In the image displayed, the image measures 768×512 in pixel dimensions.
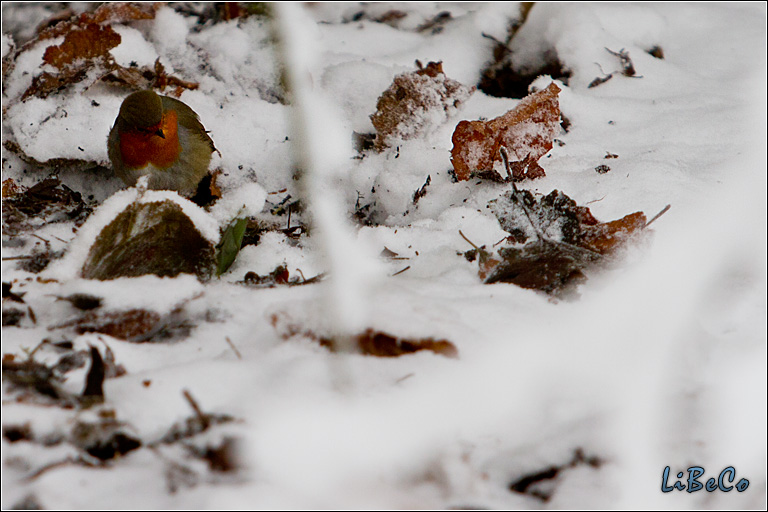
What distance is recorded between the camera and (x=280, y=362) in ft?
2.97

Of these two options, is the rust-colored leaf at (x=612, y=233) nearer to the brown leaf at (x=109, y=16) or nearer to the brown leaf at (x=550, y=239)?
the brown leaf at (x=550, y=239)

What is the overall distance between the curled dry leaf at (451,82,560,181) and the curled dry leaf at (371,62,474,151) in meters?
0.25

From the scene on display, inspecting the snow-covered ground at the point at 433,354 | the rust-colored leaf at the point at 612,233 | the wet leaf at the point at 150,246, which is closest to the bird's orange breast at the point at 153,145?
the snow-covered ground at the point at 433,354

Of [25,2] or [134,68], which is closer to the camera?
[134,68]

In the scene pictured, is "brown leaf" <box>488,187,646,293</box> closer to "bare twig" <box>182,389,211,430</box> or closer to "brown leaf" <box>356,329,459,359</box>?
"brown leaf" <box>356,329,459,359</box>

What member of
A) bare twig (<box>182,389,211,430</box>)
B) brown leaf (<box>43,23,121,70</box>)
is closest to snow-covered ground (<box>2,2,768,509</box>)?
bare twig (<box>182,389,211,430</box>)

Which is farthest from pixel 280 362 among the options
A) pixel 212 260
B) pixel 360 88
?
pixel 360 88

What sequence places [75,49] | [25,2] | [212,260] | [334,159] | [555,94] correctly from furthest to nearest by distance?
A: 1. [25,2]
2. [75,49]
3. [334,159]
4. [555,94]
5. [212,260]

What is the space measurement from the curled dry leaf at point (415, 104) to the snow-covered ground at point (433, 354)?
74 mm

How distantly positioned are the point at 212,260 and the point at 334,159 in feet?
2.09

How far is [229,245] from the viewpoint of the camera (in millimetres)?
1295

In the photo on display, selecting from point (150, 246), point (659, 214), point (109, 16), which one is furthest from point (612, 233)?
point (109, 16)

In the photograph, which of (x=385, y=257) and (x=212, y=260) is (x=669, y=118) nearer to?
(x=385, y=257)

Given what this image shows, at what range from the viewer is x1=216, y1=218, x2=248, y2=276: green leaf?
50.0 inches
